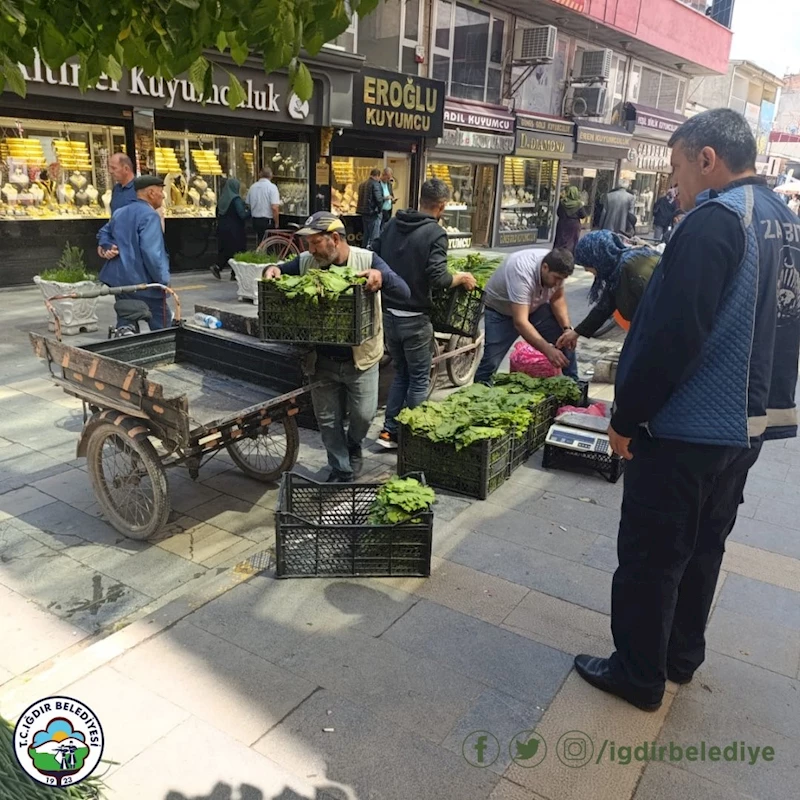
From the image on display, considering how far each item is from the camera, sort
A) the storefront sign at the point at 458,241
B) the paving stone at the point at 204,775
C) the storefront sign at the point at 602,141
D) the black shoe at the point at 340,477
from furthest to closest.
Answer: the storefront sign at the point at 602,141, the storefront sign at the point at 458,241, the black shoe at the point at 340,477, the paving stone at the point at 204,775

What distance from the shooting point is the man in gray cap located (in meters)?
6.56

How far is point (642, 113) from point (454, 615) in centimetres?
2778

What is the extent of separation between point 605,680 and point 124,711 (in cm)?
210

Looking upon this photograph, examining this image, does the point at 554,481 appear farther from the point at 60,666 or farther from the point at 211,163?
the point at 211,163

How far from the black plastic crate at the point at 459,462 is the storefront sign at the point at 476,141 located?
15.3 m

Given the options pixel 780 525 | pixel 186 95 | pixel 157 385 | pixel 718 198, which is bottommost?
pixel 780 525

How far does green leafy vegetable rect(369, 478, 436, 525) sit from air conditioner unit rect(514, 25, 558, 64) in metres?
19.5

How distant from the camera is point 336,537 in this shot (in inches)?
159

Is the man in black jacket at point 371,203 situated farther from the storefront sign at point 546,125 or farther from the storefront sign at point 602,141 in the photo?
the storefront sign at point 602,141

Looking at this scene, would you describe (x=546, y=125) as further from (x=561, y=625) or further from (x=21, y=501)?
(x=561, y=625)

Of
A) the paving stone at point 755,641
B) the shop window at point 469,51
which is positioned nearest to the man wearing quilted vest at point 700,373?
the paving stone at point 755,641

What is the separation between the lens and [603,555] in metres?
4.45

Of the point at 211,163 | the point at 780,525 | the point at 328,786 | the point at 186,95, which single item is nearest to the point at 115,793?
the point at 328,786

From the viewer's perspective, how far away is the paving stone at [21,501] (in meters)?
4.95
